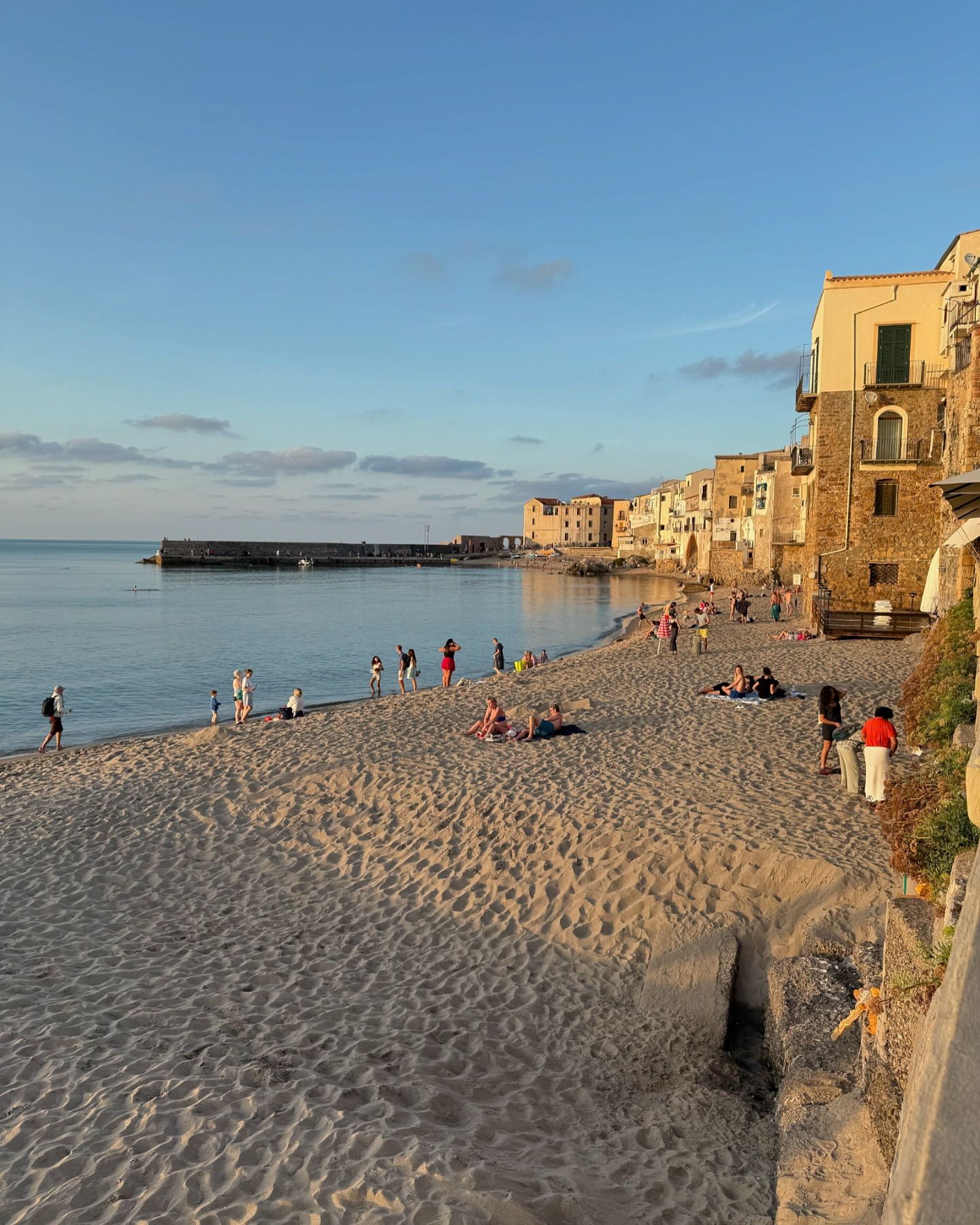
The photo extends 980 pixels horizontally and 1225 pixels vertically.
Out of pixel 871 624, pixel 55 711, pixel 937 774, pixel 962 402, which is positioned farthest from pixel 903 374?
pixel 55 711

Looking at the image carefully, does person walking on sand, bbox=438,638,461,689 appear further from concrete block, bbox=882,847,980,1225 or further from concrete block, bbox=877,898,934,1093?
concrete block, bbox=882,847,980,1225

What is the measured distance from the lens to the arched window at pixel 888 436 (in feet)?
83.5

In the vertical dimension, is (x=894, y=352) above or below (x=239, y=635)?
above

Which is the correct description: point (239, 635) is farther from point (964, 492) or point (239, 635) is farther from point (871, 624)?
point (964, 492)

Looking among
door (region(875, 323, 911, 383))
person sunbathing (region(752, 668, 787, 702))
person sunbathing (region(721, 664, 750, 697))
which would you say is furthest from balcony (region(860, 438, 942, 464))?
person sunbathing (region(721, 664, 750, 697))

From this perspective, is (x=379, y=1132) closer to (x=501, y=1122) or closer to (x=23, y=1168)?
(x=501, y=1122)

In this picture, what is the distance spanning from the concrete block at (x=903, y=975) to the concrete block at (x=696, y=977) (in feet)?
7.07

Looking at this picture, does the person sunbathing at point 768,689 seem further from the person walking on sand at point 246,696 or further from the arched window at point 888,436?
the arched window at point 888,436

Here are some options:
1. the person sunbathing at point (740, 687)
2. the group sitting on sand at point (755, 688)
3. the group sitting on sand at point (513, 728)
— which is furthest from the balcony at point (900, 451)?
the group sitting on sand at point (513, 728)

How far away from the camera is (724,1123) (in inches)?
213

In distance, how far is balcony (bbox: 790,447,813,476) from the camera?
2839 cm

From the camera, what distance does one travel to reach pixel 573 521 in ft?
474

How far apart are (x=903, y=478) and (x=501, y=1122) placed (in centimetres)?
2522

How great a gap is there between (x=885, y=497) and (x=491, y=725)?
713 inches
